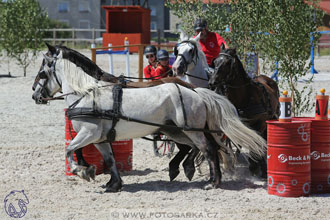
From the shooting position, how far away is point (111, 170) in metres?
7.41

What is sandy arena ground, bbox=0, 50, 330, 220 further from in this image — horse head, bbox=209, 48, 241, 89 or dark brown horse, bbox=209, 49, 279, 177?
horse head, bbox=209, 48, 241, 89

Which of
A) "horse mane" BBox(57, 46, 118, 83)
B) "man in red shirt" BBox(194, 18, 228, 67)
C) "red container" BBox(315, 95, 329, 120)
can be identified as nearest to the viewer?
"red container" BBox(315, 95, 329, 120)

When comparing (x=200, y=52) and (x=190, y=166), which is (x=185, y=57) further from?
(x=190, y=166)

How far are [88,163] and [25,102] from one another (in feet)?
28.8

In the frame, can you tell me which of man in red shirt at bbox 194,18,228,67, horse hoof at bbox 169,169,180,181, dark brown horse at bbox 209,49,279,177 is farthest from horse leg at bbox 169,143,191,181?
man in red shirt at bbox 194,18,228,67

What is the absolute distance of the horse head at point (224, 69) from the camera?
7.67m

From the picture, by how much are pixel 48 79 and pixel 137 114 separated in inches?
55.0

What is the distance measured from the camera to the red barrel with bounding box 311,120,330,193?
22.6ft

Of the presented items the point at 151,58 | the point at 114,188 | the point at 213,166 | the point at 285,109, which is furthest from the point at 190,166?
the point at 151,58

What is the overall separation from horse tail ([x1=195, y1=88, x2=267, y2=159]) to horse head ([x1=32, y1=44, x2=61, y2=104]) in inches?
75.8

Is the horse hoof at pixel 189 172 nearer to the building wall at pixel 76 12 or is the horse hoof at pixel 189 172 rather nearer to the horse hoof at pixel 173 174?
the horse hoof at pixel 173 174

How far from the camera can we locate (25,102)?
Result: 53.7 ft

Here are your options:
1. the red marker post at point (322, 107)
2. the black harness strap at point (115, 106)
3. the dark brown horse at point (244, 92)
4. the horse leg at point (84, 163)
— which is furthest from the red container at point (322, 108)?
the horse leg at point (84, 163)

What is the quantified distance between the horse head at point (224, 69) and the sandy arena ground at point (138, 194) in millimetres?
Result: 1370
